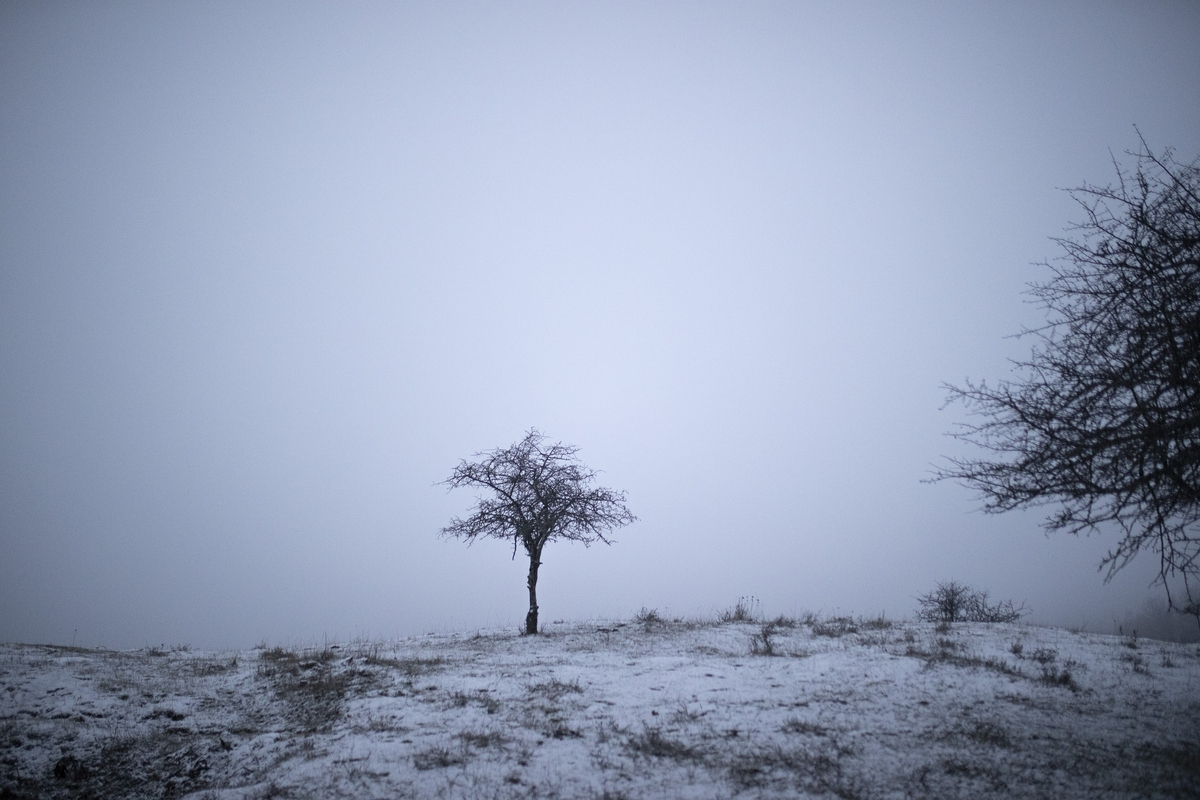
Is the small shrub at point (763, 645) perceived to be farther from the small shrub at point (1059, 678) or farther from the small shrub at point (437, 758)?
the small shrub at point (437, 758)

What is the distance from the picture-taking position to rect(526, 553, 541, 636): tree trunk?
1814 cm

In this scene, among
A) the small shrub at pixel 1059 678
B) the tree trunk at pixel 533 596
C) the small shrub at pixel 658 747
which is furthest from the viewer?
the tree trunk at pixel 533 596

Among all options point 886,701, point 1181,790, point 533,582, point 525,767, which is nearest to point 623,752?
point 525,767

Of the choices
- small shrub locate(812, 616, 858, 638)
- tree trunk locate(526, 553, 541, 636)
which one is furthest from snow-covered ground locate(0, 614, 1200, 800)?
tree trunk locate(526, 553, 541, 636)

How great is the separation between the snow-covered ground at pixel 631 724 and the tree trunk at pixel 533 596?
5.61m

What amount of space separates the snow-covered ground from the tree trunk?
5.61 metres

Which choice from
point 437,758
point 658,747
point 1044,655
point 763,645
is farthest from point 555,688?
point 1044,655

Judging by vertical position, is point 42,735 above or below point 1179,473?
below

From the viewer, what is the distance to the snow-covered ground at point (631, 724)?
5.95m

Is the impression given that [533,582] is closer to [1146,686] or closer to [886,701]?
[886,701]

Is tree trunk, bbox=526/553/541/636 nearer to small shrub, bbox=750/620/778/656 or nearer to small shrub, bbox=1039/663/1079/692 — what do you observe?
small shrub, bbox=750/620/778/656

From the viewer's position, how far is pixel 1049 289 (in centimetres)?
716

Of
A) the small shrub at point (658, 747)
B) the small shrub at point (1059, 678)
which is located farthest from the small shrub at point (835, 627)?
the small shrub at point (658, 747)

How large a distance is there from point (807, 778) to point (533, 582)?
1401 cm
